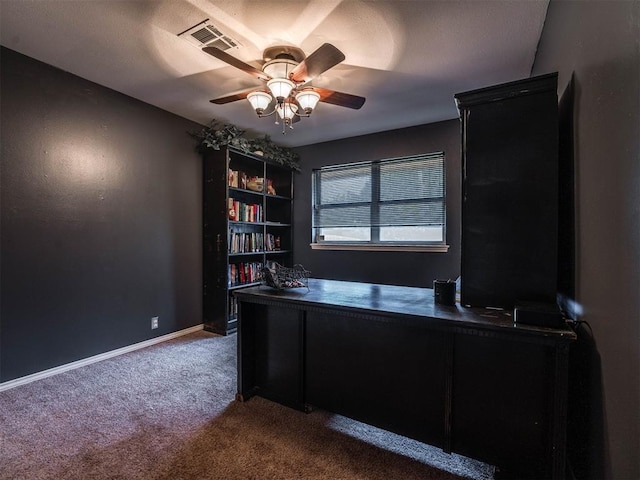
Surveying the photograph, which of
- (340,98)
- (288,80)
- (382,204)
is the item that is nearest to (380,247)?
(382,204)

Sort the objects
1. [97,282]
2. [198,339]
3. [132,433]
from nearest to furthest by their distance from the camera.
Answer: [132,433], [97,282], [198,339]

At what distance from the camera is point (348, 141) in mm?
4434

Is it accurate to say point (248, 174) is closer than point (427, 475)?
No

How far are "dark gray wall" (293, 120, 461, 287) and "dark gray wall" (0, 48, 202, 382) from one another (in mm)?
1704

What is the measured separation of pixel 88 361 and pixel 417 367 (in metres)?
2.99

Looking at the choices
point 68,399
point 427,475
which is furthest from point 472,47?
point 68,399

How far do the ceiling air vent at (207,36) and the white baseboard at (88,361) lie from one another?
292cm

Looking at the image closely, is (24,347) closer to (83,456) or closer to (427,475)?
(83,456)

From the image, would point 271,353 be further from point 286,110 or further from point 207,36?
point 207,36

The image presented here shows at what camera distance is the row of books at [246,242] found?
3942 mm

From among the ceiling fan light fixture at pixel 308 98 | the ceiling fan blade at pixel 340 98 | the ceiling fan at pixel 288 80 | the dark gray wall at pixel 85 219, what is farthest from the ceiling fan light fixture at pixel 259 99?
the dark gray wall at pixel 85 219

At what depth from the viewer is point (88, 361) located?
2.83 metres

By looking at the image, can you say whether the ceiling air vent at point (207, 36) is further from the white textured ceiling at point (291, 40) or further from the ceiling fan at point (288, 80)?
the ceiling fan at point (288, 80)

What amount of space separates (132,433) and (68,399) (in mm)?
805
